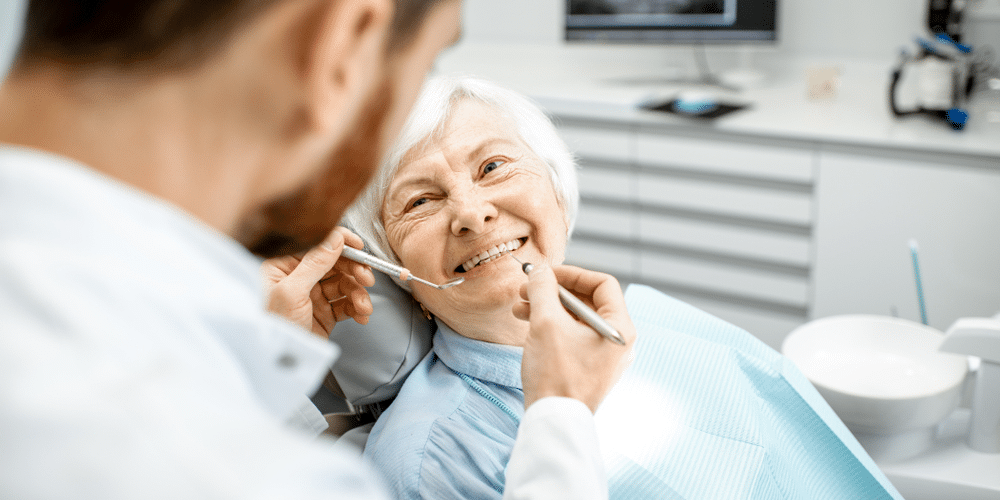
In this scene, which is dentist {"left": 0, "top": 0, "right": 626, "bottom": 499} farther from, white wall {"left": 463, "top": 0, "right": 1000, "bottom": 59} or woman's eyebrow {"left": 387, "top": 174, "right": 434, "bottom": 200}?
white wall {"left": 463, "top": 0, "right": 1000, "bottom": 59}

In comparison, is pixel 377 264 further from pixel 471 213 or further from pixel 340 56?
pixel 340 56

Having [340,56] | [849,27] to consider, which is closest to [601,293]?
[340,56]

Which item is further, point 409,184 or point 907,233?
point 907,233

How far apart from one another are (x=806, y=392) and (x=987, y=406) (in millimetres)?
303

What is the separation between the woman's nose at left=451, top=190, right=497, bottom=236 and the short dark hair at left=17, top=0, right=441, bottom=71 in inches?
30.8

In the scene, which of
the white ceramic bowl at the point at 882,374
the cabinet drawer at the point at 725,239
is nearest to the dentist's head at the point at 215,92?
the white ceramic bowl at the point at 882,374

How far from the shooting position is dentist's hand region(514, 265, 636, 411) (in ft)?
2.86

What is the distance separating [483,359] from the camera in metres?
1.26

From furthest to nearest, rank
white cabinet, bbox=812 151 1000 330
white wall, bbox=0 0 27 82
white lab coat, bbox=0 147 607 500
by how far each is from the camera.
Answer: white cabinet, bbox=812 151 1000 330, white wall, bbox=0 0 27 82, white lab coat, bbox=0 147 607 500

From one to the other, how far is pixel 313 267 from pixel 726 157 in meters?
2.05

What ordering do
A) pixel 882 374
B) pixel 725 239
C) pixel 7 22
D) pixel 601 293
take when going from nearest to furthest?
1. pixel 601 293
2. pixel 882 374
3. pixel 7 22
4. pixel 725 239

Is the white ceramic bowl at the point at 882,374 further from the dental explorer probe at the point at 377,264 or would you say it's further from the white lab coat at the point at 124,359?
the white lab coat at the point at 124,359

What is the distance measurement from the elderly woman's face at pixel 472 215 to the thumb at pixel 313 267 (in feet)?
0.59

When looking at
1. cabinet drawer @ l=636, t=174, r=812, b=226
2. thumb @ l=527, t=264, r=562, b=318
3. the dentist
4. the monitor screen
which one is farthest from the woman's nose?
the monitor screen
